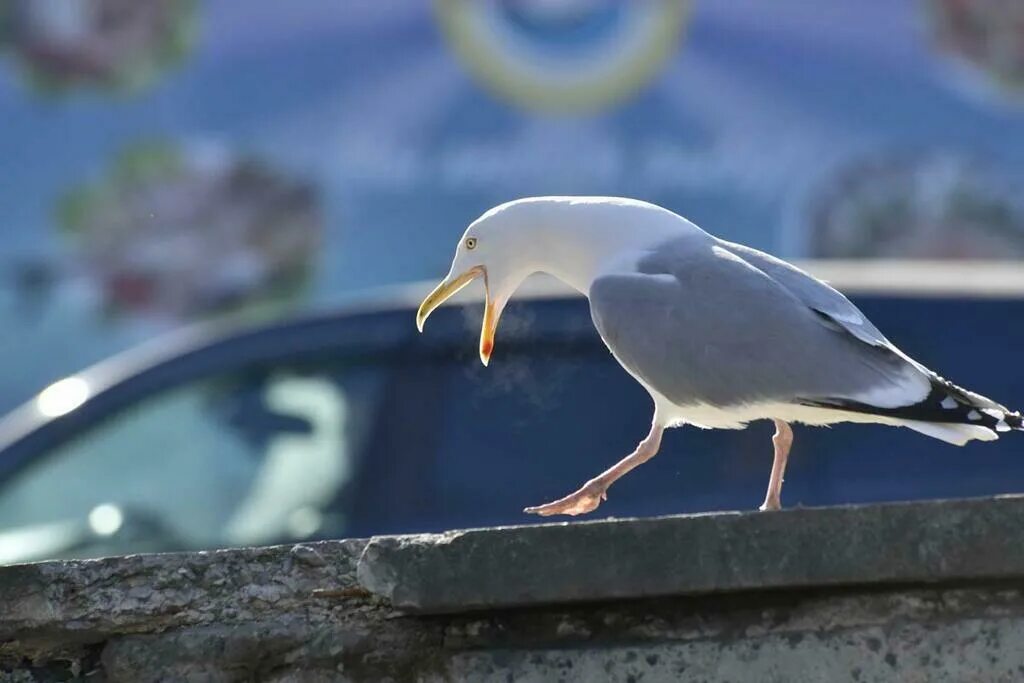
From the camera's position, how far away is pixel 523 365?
4.52 meters

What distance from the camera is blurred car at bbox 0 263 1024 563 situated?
13.8ft

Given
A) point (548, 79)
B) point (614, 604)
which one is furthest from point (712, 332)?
point (548, 79)

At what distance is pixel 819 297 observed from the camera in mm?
3018

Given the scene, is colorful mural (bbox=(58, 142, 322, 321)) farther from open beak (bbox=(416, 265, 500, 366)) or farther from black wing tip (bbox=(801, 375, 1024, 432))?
black wing tip (bbox=(801, 375, 1024, 432))

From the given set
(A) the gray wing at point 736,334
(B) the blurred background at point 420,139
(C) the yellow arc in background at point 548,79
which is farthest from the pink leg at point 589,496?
(C) the yellow arc in background at point 548,79

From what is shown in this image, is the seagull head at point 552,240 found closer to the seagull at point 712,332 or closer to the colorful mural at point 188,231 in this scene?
the seagull at point 712,332

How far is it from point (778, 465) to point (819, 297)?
0.90 ft

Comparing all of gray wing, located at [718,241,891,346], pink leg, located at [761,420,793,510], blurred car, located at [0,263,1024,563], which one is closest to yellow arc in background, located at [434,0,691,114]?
blurred car, located at [0,263,1024,563]

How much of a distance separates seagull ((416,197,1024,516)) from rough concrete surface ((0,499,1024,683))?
1.57 ft

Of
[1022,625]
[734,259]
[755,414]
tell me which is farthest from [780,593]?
[734,259]

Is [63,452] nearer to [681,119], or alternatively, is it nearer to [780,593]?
[780,593]

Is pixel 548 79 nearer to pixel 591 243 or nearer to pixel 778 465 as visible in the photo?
pixel 591 243

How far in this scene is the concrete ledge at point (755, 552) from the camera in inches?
90.8

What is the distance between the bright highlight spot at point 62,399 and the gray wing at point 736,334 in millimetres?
1981
